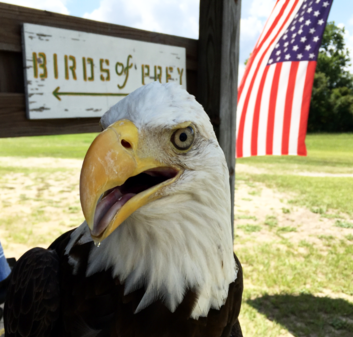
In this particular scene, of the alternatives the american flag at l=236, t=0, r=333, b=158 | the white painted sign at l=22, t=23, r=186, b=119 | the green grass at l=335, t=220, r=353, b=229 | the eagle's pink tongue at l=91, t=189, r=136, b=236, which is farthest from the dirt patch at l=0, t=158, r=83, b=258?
the green grass at l=335, t=220, r=353, b=229

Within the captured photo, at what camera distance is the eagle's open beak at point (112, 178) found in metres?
0.89

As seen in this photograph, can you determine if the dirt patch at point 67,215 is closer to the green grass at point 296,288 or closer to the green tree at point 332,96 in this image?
the green grass at point 296,288

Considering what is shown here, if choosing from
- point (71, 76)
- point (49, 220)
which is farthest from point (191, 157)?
point (49, 220)

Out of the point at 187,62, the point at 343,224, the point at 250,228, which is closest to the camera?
the point at 187,62

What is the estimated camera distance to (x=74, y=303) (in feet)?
4.13

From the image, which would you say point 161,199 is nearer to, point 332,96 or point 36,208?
point 36,208

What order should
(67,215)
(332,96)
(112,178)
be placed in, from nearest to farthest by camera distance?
(112,178) < (67,215) < (332,96)

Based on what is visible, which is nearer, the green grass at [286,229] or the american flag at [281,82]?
the american flag at [281,82]

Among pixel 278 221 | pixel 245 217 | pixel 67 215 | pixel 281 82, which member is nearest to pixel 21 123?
pixel 281 82

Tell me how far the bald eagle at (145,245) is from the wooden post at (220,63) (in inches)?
44.5

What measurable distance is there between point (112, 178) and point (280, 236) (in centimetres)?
510

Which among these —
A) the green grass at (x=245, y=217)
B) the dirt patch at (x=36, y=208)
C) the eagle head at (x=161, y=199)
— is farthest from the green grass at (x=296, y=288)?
the dirt patch at (x=36, y=208)

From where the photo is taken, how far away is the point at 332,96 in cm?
3722

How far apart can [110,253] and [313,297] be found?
3.21 metres
